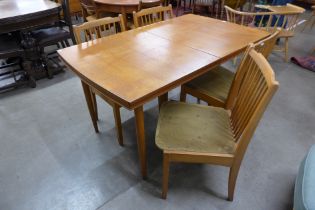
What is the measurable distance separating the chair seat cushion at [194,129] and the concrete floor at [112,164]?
454mm

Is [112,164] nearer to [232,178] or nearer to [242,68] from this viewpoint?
[232,178]

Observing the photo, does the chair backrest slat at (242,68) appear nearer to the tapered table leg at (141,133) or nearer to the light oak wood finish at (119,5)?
the tapered table leg at (141,133)

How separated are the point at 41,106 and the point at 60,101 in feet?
0.63

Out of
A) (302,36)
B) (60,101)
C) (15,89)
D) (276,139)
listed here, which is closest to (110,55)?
(60,101)

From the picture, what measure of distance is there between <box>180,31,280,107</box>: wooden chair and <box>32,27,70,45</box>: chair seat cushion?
1.80 m

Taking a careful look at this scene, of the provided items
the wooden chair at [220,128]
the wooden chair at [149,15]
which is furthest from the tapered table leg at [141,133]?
the wooden chair at [149,15]

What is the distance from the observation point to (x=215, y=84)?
1.72m

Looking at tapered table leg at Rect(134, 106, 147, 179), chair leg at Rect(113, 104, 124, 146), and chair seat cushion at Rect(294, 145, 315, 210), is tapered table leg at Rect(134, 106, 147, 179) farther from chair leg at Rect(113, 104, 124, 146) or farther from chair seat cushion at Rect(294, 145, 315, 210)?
chair seat cushion at Rect(294, 145, 315, 210)

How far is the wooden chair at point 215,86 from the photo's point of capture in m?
1.57

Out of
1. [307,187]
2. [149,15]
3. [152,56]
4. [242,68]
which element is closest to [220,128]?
[242,68]

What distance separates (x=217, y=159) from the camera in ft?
4.00

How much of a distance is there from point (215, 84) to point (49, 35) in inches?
84.1

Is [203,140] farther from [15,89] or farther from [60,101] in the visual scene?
[15,89]

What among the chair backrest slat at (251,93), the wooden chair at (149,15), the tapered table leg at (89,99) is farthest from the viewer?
the wooden chair at (149,15)
